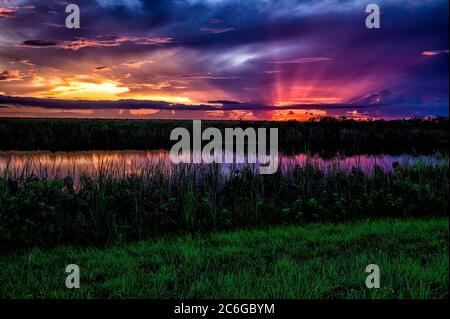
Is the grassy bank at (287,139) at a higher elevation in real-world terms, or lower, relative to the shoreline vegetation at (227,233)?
higher

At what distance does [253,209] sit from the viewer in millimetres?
9094

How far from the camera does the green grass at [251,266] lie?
505 centimetres

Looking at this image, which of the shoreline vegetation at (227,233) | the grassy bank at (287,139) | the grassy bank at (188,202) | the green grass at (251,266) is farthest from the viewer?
the grassy bank at (287,139)

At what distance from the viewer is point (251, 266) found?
6.01 m

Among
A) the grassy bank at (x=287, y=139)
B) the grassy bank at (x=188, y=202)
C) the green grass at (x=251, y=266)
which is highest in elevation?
the grassy bank at (x=287, y=139)

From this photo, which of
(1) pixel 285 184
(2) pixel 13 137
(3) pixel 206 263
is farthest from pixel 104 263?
(2) pixel 13 137

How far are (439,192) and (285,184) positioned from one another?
4047 millimetres

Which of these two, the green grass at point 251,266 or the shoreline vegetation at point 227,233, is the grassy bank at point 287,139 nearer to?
the shoreline vegetation at point 227,233

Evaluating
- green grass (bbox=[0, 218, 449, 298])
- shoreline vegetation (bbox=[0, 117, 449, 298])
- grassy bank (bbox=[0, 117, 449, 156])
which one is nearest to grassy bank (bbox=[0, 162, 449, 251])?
shoreline vegetation (bbox=[0, 117, 449, 298])

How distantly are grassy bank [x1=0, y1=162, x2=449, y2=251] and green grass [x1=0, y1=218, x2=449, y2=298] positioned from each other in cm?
70

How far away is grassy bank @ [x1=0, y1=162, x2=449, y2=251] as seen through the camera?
775cm

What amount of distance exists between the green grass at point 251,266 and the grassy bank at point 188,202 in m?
0.70

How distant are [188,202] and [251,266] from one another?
2.98 metres

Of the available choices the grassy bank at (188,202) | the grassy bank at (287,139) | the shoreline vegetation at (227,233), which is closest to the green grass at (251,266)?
the shoreline vegetation at (227,233)
